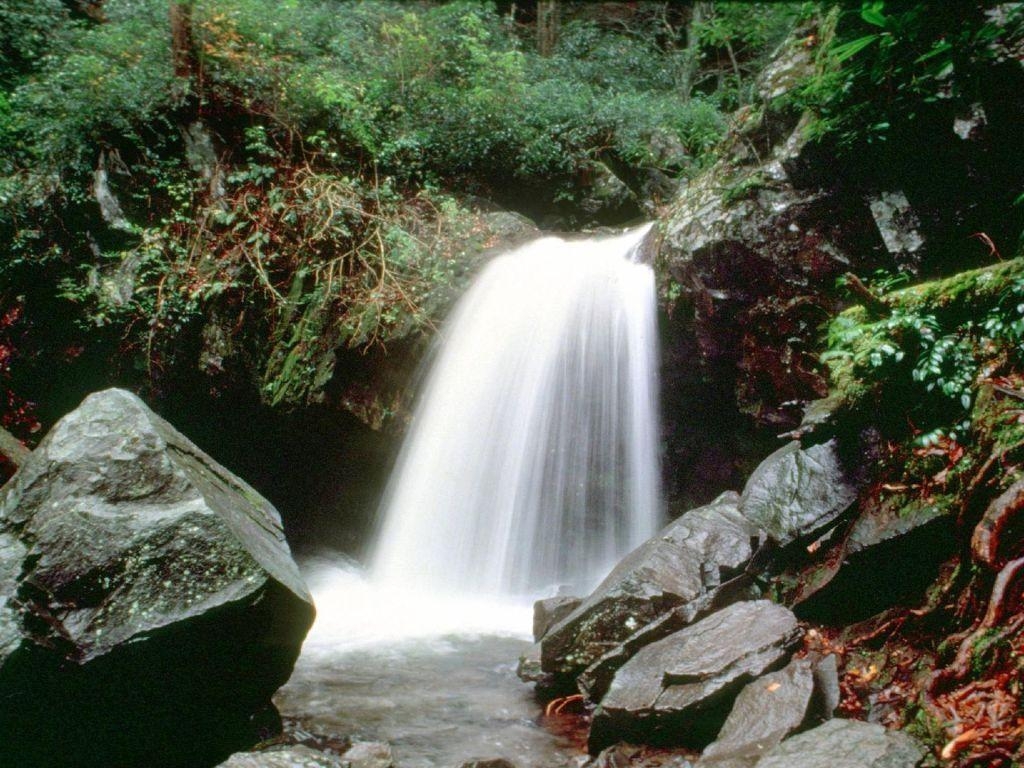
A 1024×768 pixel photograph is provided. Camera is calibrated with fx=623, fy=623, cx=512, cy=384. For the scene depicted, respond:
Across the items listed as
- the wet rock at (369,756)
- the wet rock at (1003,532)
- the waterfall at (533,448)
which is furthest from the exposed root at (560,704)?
the waterfall at (533,448)

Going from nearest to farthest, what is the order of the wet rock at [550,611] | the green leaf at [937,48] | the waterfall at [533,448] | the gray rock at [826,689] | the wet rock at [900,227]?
the gray rock at [826,689] < the green leaf at [937,48] < the wet rock at [900,227] < the wet rock at [550,611] < the waterfall at [533,448]

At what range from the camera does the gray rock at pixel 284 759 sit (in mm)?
3178

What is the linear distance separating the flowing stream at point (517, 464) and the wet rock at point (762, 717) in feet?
10.4

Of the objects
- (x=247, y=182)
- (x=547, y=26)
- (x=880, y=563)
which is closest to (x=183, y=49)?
(x=247, y=182)

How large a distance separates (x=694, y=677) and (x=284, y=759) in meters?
2.28

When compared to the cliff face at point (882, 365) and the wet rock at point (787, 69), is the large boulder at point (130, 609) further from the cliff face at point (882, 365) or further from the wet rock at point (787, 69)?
the wet rock at point (787, 69)

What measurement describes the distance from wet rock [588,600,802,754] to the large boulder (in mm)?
1940

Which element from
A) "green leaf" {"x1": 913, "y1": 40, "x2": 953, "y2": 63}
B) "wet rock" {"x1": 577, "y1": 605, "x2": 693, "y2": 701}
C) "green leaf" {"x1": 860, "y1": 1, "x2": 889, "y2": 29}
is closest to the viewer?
"green leaf" {"x1": 860, "y1": 1, "x2": 889, "y2": 29}

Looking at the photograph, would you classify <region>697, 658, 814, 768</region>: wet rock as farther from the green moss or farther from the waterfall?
the waterfall

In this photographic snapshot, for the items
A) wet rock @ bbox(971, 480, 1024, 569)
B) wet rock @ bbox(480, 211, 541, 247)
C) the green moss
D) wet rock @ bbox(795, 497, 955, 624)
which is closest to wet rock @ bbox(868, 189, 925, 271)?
the green moss

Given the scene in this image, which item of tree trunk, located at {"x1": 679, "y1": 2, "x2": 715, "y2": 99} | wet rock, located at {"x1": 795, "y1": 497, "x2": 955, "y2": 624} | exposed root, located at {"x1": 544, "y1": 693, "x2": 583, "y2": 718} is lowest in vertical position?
exposed root, located at {"x1": 544, "y1": 693, "x2": 583, "y2": 718}

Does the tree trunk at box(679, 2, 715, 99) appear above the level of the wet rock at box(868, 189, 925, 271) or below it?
above

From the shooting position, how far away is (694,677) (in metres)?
3.58

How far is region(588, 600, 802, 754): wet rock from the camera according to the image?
3.46m
